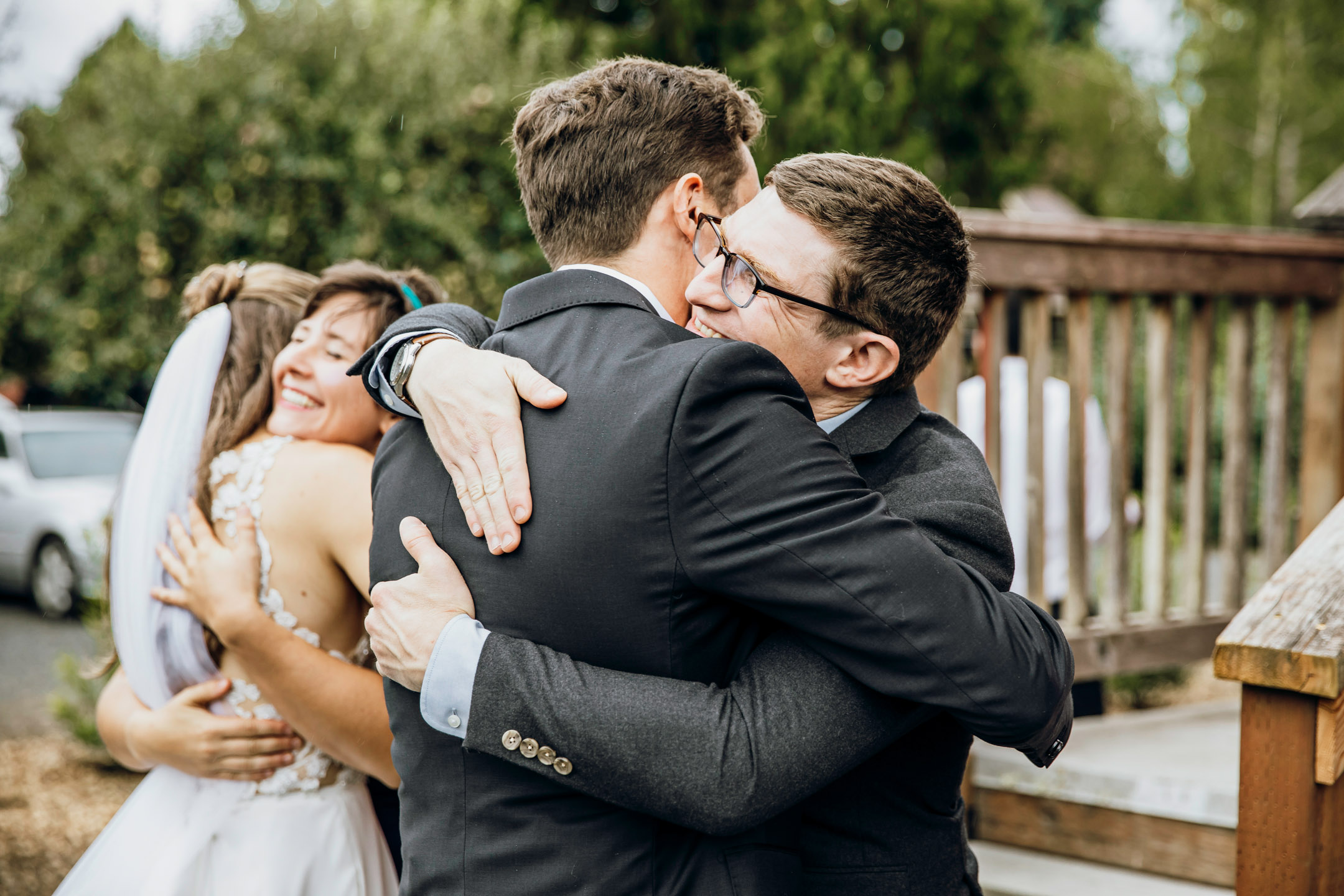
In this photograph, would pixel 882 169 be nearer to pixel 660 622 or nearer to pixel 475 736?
pixel 660 622

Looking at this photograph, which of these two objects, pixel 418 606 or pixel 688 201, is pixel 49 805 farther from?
pixel 688 201

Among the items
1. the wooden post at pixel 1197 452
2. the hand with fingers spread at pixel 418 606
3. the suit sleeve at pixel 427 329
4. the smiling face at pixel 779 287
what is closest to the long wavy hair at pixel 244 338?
the suit sleeve at pixel 427 329

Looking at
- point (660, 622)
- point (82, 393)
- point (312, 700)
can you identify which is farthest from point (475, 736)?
point (82, 393)

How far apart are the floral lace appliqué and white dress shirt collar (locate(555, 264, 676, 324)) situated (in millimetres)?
1004

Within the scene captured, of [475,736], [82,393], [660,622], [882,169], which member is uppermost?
[882,169]

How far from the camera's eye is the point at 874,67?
23.8ft

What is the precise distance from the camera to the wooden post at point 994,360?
3578 millimetres

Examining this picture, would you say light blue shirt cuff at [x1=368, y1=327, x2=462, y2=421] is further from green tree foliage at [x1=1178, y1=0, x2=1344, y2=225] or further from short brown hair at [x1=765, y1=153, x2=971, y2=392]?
green tree foliage at [x1=1178, y1=0, x2=1344, y2=225]

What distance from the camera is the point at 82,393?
13.0 meters

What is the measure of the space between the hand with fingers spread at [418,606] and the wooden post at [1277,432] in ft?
12.7

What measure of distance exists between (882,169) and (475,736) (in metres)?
1.00

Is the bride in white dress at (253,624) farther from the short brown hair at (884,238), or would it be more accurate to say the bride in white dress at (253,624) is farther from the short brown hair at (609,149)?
the short brown hair at (884,238)

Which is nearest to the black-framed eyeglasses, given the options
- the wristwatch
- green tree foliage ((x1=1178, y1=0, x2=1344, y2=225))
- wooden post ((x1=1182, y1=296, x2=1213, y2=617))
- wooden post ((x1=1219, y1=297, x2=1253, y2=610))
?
the wristwatch

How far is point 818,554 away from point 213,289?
1.87 meters
